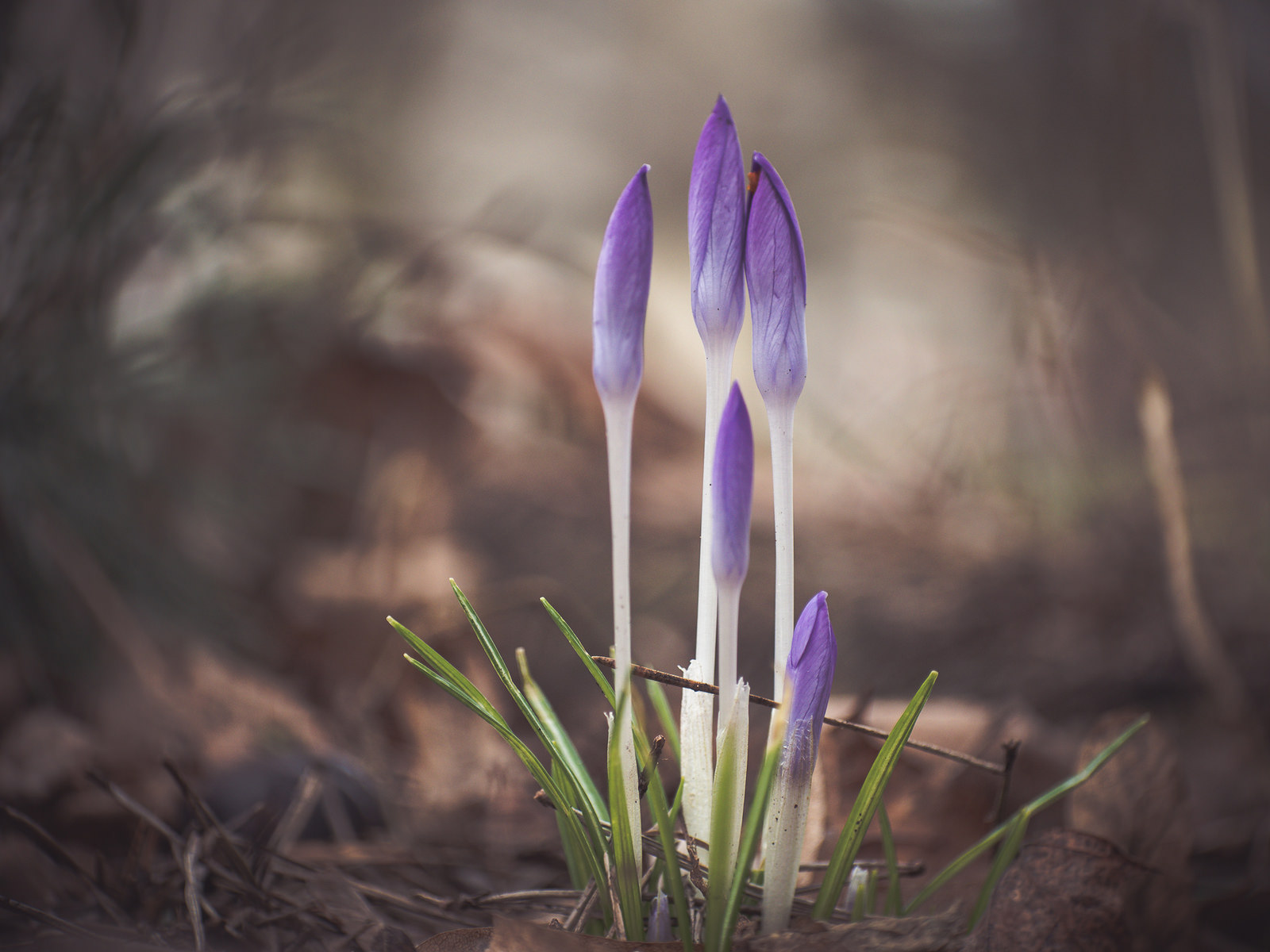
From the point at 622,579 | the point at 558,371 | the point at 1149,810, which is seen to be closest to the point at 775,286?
the point at 622,579

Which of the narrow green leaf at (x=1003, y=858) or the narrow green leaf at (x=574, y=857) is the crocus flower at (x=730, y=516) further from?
the narrow green leaf at (x=1003, y=858)

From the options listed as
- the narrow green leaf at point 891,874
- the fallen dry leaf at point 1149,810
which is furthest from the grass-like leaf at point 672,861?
the fallen dry leaf at point 1149,810

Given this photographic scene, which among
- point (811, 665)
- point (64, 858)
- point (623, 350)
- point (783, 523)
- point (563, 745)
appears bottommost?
point (64, 858)

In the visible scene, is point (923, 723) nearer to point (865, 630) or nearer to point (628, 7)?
point (865, 630)

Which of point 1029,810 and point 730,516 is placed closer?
point 730,516

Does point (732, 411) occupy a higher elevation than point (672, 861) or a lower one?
higher

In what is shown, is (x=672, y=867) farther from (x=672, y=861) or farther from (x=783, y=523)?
(x=783, y=523)

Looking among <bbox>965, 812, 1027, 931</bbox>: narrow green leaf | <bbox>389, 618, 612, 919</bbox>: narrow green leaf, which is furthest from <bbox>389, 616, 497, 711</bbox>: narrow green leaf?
<bbox>965, 812, 1027, 931</bbox>: narrow green leaf
